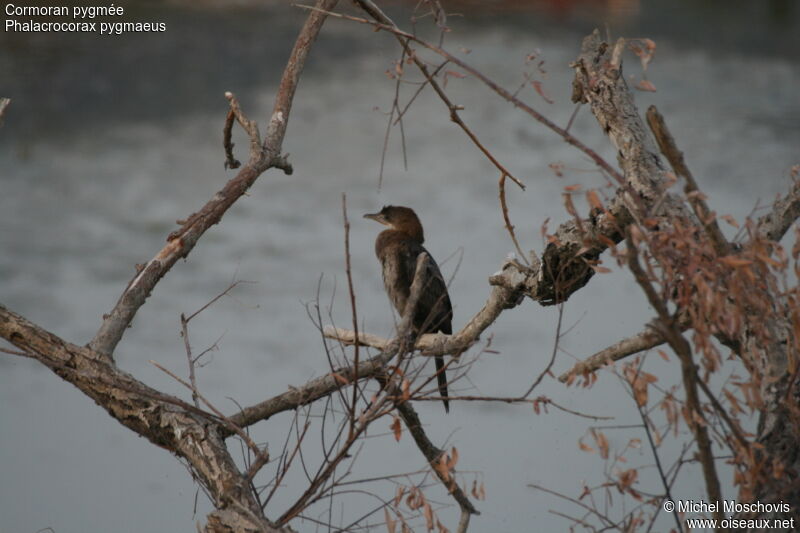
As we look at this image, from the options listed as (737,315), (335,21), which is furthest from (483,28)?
(737,315)

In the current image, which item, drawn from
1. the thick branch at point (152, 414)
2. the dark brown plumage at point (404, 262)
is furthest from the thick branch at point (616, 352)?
the dark brown plumage at point (404, 262)

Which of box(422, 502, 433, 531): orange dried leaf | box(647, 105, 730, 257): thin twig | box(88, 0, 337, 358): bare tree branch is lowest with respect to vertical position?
box(422, 502, 433, 531): orange dried leaf

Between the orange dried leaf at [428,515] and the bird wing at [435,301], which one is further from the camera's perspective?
the bird wing at [435,301]

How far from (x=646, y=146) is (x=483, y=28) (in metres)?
5.27

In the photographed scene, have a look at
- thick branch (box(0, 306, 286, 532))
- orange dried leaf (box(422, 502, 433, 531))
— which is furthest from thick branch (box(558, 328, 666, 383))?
thick branch (box(0, 306, 286, 532))

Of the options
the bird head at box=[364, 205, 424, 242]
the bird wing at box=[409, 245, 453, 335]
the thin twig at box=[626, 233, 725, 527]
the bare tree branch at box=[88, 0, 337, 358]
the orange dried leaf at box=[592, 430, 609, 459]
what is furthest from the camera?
the bird head at box=[364, 205, 424, 242]

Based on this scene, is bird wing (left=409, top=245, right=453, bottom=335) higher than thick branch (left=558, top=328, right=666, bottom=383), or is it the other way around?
bird wing (left=409, top=245, right=453, bottom=335)

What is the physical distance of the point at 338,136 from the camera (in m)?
7.49

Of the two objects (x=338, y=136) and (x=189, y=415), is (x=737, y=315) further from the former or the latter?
(x=338, y=136)

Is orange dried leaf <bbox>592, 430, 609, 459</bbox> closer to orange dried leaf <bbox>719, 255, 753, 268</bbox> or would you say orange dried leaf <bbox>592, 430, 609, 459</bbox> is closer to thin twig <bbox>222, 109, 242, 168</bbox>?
orange dried leaf <bbox>719, 255, 753, 268</bbox>

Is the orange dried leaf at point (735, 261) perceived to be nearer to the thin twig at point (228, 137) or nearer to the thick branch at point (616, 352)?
the thick branch at point (616, 352)

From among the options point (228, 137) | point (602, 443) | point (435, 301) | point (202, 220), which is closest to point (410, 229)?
point (435, 301)

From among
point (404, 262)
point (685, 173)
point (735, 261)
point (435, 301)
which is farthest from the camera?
point (404, 262)

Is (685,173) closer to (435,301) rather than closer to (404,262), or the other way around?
(435,301)
